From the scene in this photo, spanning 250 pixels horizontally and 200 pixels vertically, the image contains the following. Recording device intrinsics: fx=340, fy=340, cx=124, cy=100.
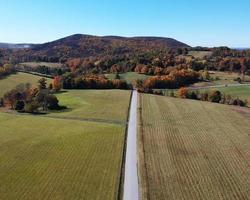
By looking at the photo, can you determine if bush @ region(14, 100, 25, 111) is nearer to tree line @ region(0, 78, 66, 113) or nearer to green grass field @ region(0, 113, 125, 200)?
tree line @ region(0, 78, 66, 113)

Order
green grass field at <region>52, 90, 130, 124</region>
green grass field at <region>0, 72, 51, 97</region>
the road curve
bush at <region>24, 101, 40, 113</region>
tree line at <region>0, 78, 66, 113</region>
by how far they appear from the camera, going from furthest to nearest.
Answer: green grass field at <region>0, 72, 51, 97</region>, tree line at <region>0, 78, 66, 113</region>, bush at <region>24, 101, 40, 113</region>, green grass field at <region>52, 90, 130, 124</region>, the road curve

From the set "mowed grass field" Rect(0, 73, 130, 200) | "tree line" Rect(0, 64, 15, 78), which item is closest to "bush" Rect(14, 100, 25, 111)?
"mowed grass field" Rect(0, 73, 130, 200)

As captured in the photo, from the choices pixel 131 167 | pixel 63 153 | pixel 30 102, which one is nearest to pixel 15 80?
pixel 30 102

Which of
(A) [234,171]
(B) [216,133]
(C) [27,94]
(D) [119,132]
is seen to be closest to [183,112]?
(B) [216,133]

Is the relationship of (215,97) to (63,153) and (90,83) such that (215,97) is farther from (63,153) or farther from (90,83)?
(63,153)

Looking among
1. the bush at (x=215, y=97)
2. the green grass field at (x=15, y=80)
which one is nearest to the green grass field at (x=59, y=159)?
the green grass field at (x=15, y=80)

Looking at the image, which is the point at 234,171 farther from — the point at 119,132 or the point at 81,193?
the point at 119,132
